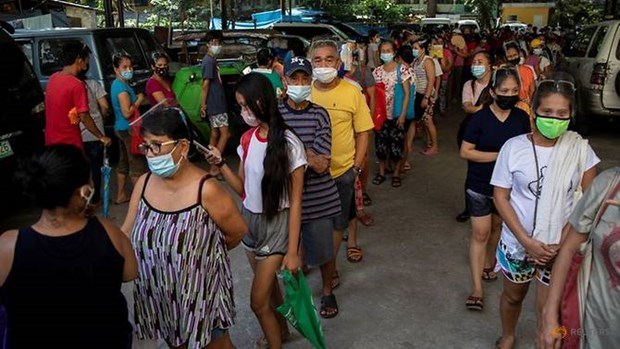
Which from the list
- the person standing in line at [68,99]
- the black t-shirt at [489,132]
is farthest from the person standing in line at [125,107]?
the black t-shirt at [489,132]

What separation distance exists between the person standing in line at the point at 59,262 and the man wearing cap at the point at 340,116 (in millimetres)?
2194

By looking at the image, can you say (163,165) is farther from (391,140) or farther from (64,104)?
(391,140)

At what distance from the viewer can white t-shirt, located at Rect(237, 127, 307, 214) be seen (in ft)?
9.54

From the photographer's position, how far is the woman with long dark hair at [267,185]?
2848 millimetres

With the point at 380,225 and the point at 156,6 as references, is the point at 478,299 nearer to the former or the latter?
the point at 380,225

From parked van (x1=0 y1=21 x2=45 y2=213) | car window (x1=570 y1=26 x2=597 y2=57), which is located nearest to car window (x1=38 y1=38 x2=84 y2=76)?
parked van (x1=0 y1=21 x2=45 y2=213)

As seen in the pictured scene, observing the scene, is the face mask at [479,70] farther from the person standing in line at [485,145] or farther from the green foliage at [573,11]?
the green foliage at [573,11]

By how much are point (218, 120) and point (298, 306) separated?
4.34 metres

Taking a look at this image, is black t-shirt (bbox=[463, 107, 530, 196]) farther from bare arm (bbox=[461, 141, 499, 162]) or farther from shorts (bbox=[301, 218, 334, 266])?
shorts (bbox=[301, 218, 334, 266])

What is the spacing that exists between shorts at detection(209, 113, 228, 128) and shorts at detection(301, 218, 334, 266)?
362 centimetres

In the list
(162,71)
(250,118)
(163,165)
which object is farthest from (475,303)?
(162,71)

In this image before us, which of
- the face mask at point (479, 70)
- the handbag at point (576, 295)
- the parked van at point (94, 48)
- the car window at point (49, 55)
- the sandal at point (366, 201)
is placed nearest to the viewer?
the handbag at point (576, 295)

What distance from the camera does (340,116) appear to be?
399 centimetres

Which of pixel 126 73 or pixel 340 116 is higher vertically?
pixel 126 73
